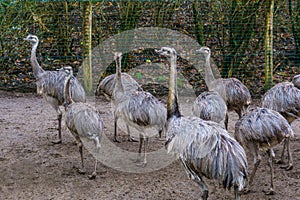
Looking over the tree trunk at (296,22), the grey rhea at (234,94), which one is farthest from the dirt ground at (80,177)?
the tree trunk at (296,22)

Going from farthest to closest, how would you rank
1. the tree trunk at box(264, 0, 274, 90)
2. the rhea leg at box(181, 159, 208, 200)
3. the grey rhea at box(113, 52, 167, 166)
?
the tree trunk at box(264, 0, 274, 90) < the grey rhea at box(113, 52, 167, 166) < the rhea leg at box(181, 159, 208, 200)

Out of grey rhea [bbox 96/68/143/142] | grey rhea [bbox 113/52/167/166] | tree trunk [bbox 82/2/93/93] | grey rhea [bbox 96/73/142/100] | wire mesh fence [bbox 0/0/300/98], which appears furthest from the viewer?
wire mesh fence [bbox 0/0/300/98]

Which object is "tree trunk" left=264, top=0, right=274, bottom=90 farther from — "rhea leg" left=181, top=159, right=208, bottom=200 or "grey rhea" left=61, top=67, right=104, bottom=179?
"rhea leg" left=181, top=159, right=208, bottom=200

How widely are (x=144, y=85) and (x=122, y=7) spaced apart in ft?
5.30

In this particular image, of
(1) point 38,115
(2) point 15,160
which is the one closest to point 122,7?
(1) point 38,115

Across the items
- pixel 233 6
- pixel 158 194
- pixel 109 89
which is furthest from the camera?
pixel 233 6

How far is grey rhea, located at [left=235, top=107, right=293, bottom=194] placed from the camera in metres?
4.52

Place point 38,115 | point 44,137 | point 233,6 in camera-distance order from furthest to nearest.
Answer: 1. point 233,6
2. point 38,115
3. point 44,137

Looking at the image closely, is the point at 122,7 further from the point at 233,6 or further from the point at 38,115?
the point at 38,115

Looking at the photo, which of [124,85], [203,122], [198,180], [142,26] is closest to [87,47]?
[142,26]

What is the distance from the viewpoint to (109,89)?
7043 mm

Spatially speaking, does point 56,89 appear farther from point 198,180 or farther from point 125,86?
point 198,180

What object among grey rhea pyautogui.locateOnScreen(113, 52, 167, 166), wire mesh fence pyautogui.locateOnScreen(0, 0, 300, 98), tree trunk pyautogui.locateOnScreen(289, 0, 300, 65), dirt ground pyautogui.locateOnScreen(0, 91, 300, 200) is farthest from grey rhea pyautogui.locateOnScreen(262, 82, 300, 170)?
tree trunk pyautogui.locateOnScreen(289, 0, 300, 65)

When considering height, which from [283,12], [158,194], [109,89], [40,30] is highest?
[283,12]
